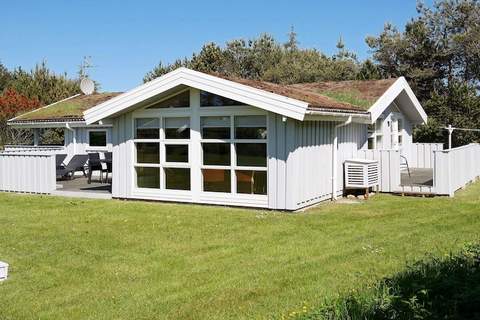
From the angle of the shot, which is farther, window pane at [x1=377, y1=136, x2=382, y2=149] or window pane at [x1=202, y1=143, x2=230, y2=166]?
window pane at [x1=377, y1=136, x2=382, y2=149]

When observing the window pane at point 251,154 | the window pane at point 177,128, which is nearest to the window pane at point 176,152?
the window pane at point 177,128

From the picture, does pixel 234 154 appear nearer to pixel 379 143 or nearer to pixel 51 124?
pixel 379 143

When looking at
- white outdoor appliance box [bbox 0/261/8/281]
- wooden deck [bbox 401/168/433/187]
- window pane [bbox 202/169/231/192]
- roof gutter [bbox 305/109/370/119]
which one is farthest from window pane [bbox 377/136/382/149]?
white outdoor appliance box [bbox 0/261/8/281]

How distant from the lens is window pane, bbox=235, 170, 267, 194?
13469 mm

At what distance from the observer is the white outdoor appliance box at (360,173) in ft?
49.7

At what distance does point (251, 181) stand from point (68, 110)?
14.1 meters

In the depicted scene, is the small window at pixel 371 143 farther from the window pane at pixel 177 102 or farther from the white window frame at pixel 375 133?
the window pane at pixel 177 102

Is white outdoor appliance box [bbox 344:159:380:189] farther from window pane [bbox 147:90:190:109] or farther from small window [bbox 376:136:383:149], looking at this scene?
window pane [bbox 147:90:190:109]

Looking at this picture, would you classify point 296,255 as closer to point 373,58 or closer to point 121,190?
point 121,190

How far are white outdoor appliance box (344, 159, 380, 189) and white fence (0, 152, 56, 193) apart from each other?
895 cm

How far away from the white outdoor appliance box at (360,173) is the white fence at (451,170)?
1675 mm

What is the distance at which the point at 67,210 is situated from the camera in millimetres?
13797

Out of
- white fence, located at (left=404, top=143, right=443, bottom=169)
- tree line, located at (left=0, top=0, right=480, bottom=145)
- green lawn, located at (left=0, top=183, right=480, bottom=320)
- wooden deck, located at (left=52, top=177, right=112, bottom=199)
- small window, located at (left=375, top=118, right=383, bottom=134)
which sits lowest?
green lawn, located at (left=0, top=183, right=480, bottom=320)

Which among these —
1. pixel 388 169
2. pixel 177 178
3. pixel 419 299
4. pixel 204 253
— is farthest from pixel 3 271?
pixel 388 169
